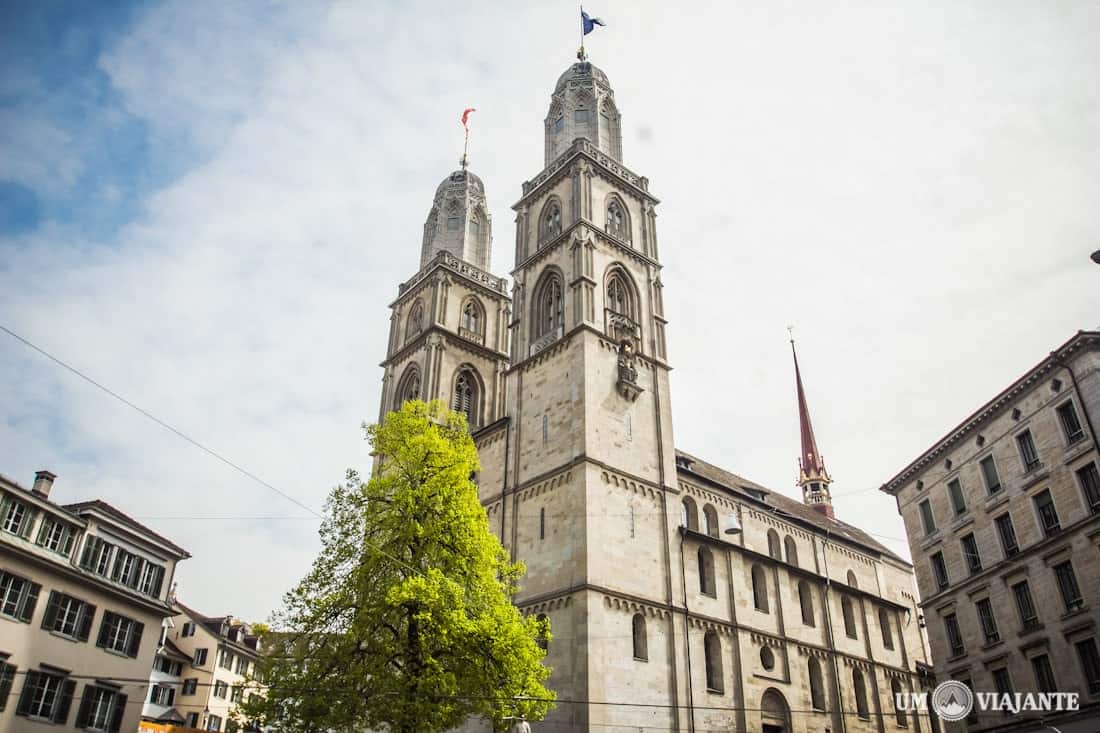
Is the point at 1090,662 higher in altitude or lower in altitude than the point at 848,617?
lower

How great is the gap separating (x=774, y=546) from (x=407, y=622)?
26.5m

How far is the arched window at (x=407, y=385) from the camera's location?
168 ft

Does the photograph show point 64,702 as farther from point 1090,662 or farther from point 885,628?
point 885,628

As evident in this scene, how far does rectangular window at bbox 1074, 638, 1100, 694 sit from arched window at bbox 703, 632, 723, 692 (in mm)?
13436

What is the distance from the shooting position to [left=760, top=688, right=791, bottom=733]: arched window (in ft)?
120

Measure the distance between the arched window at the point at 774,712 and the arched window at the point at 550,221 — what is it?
25.1 metres

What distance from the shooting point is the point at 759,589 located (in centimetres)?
4047

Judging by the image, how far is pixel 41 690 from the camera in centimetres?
2628

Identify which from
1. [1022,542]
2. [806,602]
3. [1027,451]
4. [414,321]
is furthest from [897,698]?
[414,321]

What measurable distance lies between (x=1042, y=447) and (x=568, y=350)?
19746mm

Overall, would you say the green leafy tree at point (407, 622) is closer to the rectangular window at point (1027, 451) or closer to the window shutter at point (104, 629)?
the window shutter at point (104, 629)

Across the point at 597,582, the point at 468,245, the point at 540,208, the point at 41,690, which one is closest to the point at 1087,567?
the point at 597,582

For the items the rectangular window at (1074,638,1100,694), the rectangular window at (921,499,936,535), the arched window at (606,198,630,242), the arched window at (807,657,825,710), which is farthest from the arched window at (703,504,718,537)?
the rectangular window at (1074,638,1100,694)

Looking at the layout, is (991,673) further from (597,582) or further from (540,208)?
(540,208)
